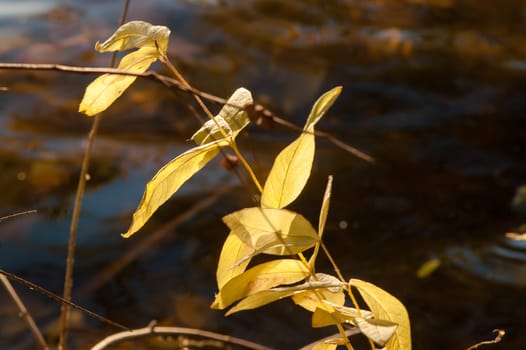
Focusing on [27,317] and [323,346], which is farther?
[27,317]

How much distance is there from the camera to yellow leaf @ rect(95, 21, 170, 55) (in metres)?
0.56

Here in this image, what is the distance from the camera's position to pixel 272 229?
50cm

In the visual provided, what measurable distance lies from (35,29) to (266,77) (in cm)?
84

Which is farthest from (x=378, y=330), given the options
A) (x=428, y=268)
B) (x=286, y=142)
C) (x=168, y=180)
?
(x=286, y=142)

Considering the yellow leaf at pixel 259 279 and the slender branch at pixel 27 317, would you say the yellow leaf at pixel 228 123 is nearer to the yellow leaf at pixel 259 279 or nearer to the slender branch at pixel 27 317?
the yellow leaf at pixel 259 279

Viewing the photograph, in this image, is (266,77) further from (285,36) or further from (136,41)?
(136,41)

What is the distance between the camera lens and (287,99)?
213 cm

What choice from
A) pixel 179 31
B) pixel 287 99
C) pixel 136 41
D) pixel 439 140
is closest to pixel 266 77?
→ pixel 287 99

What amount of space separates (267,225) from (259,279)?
0.05m

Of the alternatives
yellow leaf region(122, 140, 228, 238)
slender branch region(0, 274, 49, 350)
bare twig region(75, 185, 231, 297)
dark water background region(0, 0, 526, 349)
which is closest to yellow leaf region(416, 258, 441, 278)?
dark water background region(0, 0, 526, 349)

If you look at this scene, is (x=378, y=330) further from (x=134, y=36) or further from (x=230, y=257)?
(x=134, y=36)

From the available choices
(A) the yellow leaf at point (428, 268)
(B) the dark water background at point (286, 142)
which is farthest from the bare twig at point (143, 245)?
(A) the yellow leaf at point (428, 268)

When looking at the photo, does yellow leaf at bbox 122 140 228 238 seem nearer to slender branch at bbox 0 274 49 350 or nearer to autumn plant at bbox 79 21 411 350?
autumn plant at bbox 79 21 411 350

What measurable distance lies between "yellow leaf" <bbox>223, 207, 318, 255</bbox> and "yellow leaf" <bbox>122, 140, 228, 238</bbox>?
8 cm
